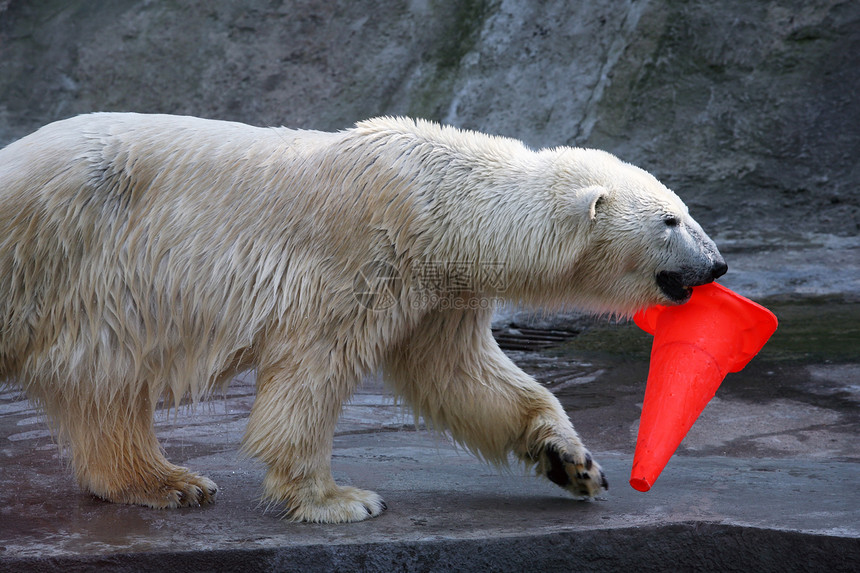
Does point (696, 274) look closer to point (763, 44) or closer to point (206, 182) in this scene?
point (206, 182)

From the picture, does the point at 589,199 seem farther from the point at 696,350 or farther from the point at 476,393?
the point at 476,393

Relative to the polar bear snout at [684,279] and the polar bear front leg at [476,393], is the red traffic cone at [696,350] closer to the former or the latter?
the polar bear snout at [684,279]

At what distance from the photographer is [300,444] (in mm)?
2961

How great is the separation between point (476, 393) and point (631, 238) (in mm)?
760

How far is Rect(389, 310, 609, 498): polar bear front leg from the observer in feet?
10.8

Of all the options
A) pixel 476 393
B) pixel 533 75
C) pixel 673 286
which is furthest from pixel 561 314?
pixel 673 286

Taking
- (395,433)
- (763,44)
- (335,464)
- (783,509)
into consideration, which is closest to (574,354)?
(395,433)

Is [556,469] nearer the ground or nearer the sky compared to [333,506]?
nearer the sky

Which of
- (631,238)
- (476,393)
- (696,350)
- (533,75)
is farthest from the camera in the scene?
(533,75)

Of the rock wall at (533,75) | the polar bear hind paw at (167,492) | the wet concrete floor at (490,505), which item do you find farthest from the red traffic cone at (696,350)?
the rock wall at (533,75)

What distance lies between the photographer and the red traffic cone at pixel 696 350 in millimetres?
3129

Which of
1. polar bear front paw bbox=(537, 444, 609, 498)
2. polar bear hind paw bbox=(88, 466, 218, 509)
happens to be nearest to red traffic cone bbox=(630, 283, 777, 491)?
polar bear front paw bbox=(537, 444, 609, 498)

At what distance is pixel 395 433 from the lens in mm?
4504

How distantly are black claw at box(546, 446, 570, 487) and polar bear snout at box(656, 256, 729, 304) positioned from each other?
2.09 ft
